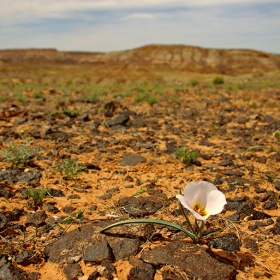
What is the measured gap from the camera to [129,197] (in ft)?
9.07

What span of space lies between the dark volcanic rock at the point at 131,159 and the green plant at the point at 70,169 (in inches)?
20.5

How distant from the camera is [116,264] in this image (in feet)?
6.33

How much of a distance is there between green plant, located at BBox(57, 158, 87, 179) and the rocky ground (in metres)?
0.01

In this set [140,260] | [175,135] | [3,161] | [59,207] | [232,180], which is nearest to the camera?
[140,260]

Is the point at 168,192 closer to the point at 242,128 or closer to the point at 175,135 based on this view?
the point at 175,135

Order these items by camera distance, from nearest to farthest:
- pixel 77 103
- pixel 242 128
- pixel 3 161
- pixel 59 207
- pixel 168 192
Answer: pixel 59 207 < pixel 168 192 < pixel 3 161 < pixel 242 128 < pixel 77 103

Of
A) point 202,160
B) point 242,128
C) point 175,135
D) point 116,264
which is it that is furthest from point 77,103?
point 116,264

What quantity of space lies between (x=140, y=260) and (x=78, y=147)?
2.38m

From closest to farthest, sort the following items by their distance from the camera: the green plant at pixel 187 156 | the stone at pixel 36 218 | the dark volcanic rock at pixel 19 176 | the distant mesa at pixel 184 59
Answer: the stone at pixel 36 218
the dark volcanic rock at pixel 19 176
the green plant at pixel 187 156
the distant mesa at pixel 184 59

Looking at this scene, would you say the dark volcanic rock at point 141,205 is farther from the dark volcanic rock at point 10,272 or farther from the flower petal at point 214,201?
the dark volcanic rock at point 10,272

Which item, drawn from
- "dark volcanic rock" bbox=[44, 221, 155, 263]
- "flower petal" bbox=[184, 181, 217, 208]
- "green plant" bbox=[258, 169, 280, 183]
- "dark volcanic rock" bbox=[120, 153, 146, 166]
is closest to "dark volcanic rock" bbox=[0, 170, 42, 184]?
"dark volcanic rock" bbox=[120, 153, 146, 166]

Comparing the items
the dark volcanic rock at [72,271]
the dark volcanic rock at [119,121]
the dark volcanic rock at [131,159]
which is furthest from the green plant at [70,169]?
the dark volcanic rock at [119,121]

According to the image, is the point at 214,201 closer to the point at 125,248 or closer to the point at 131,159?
the point at 125,248

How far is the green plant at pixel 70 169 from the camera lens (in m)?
3.16
